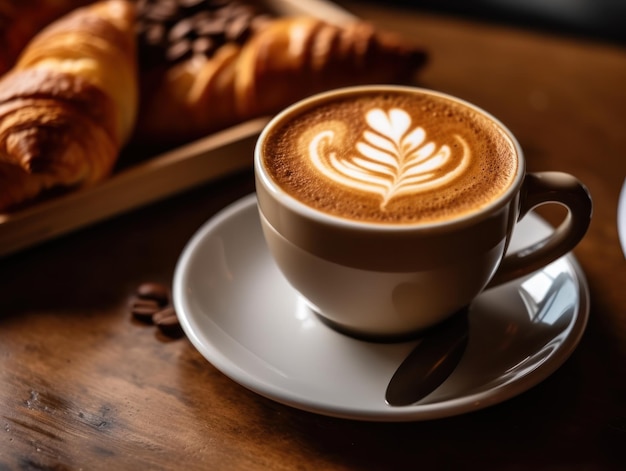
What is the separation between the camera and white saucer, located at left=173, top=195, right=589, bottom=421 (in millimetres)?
674

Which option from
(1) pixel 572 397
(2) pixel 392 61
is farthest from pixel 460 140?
(2) pixel 392 61

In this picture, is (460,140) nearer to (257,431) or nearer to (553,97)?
(257,431)

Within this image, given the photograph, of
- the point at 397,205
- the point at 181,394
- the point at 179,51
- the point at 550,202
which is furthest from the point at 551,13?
the point at 181,394

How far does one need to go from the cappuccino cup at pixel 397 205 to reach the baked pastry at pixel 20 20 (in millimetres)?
725

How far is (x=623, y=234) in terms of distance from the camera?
0.85 metres

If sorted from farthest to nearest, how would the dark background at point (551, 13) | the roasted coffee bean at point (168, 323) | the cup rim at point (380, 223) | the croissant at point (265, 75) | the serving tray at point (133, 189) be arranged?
the dark background at point (551, 13)
the croissant at point (265, 75)
the serving tray at point (133, 189)
the roasted coffee bean at point (168, 323)
the cup rim at point (380, 223)

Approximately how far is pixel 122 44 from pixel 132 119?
15 centimetres

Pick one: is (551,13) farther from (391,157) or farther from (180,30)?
(391,157)

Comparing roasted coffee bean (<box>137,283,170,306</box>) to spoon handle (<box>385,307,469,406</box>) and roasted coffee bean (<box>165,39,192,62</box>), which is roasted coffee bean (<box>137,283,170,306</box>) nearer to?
spoon handle (<box>385,307,469,406</box>)

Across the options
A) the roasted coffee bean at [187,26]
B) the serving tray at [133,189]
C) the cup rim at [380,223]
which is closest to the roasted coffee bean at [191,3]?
the roasted coffee bean at [187,26]

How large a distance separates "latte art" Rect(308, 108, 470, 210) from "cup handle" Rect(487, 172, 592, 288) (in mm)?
83

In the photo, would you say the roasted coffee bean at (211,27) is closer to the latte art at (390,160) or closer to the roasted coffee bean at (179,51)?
the roasted coffee bean at (179,51)

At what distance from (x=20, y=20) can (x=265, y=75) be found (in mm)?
497

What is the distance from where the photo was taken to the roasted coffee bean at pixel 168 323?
2.71 ft
